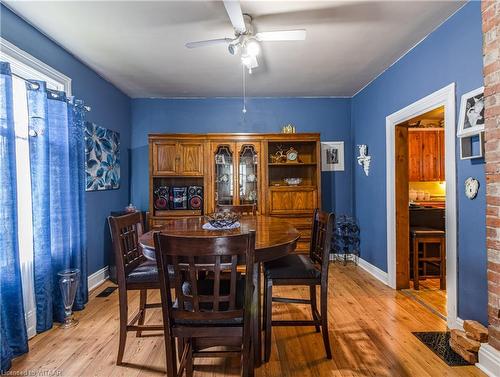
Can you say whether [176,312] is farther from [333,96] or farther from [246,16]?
[333,96]

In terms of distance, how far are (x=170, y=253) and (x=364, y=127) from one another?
3.64 meters

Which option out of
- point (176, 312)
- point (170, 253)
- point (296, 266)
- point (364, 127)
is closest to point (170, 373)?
point (176, 312)

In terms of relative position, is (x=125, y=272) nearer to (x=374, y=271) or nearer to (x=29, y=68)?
(x=29, y=68)

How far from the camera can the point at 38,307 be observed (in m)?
2.43

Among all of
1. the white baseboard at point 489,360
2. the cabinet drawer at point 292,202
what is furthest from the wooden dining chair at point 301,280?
the cabinet drawer at point 292,202

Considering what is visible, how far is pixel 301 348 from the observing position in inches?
87.2

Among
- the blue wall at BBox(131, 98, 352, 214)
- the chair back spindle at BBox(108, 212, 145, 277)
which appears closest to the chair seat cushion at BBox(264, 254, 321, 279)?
the chair back spindle at BBox(108, 212, 145, 277)

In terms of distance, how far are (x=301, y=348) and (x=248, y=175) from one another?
2577mm

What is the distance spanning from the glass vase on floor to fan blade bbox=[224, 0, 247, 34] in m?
2.40

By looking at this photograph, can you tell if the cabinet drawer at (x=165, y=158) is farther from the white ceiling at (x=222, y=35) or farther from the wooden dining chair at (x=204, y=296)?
the wooden dining chair at (x=204, y=296)

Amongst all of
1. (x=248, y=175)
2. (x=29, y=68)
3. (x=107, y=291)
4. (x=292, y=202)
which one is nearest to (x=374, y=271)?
(x=292, y=202)

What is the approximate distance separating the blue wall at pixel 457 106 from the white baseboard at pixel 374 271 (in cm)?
8

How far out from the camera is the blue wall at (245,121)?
468 cm

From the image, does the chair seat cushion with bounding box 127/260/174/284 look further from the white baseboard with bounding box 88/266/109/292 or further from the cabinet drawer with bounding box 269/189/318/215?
the cabinet drawer with bounding box 269/189/318/215
